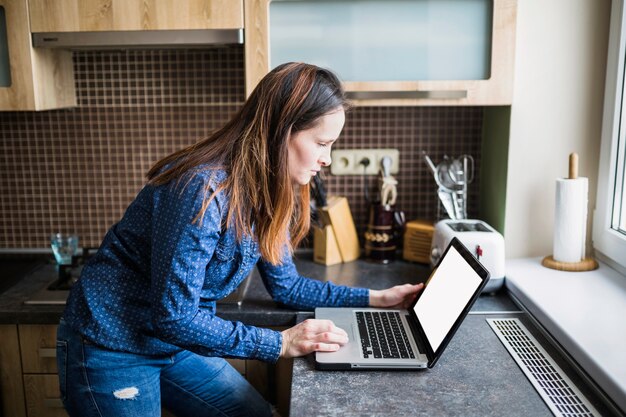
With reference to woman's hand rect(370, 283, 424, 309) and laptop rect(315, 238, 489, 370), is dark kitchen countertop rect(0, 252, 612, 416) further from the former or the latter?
woman's hand rect(370, 283, 424, 309)

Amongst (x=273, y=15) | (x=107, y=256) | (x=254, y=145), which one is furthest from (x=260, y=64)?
(x=107, y=256)

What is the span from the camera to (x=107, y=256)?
1.48 meters

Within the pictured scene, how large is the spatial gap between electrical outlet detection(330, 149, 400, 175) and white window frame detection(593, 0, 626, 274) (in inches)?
27.1

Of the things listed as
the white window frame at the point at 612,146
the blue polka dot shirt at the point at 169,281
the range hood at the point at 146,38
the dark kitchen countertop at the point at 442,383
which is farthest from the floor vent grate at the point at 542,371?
the range hood at the point at 146,38

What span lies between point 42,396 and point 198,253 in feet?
3.20

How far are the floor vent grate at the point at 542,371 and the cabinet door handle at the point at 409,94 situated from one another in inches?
26.4

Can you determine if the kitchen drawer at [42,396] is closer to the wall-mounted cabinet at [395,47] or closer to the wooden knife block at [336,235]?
the wooden knife block at [336,235]

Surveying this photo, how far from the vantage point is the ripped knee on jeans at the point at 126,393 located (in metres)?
1.48

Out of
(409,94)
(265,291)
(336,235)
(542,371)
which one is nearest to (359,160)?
(336,235)

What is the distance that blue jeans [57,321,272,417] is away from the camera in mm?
1468

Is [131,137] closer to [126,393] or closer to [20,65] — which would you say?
[20,65]

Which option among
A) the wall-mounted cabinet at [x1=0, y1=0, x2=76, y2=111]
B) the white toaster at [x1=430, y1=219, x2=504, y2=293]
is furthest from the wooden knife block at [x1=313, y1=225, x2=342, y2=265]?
the wall-mounted cabinet at [x1=0, y1=0, x2=76, y2=111]

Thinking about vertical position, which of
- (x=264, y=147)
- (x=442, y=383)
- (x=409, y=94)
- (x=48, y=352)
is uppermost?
(x=409, y=94)

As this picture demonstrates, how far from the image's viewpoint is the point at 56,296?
194cm
